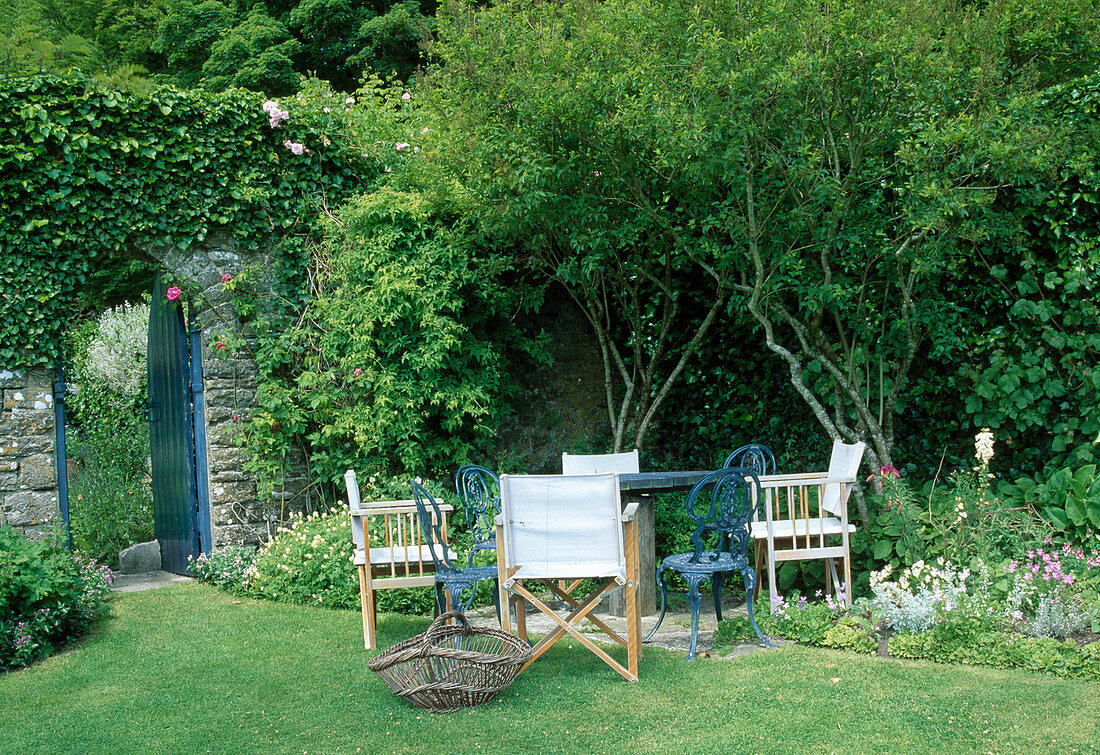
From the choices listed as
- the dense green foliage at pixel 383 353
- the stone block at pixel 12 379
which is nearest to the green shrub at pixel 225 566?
the dense green foliage at pixel 383 353

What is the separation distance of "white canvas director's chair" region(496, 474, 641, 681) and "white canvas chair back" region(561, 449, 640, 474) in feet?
5.83

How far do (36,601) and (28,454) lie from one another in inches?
63.7

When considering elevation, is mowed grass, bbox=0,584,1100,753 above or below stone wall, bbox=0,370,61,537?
below

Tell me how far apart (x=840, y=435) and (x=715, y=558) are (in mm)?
1603

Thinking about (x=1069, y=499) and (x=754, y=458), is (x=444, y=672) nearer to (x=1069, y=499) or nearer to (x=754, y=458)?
(x=754, y=458)

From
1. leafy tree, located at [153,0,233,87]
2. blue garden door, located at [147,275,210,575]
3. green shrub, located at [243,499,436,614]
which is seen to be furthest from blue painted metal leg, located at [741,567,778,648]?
leafy tree, located at [153,0,233,87]

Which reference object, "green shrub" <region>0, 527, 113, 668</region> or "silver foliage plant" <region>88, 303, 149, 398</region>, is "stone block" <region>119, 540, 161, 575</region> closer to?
"green shrub" <region>0, 527, 113, 668</region>

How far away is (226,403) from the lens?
21.1 feet

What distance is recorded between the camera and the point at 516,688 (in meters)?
3.73

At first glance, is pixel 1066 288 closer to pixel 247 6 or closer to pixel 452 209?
pixel 452 209

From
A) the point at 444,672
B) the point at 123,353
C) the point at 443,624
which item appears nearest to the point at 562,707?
the point at 444,672

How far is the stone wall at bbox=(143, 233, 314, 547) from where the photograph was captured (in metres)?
6.38

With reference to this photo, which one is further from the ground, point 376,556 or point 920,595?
point 376,556

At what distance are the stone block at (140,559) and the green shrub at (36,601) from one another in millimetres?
2188
